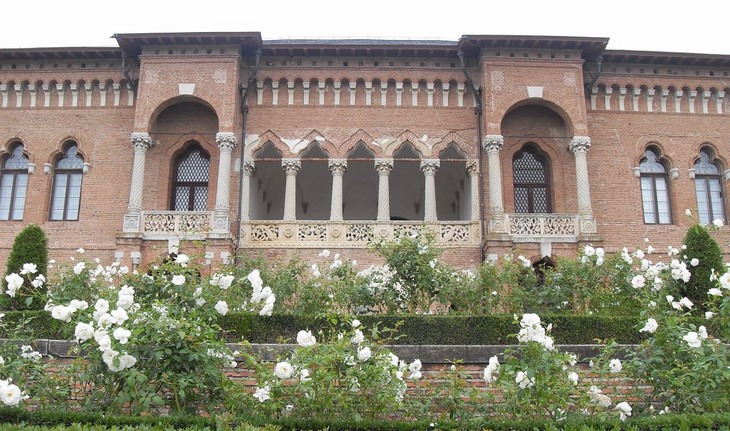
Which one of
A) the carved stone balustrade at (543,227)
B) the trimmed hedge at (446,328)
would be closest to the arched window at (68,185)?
the trimmed hedge at (446,328)

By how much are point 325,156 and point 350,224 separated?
3.15 metres

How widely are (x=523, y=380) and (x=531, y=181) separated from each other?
594 inches

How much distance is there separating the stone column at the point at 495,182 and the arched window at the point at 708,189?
6721 mm

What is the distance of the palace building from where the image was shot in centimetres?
2053

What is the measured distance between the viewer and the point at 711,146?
22125 mm

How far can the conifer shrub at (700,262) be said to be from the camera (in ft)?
47.1

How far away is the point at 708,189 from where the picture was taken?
72.3ft

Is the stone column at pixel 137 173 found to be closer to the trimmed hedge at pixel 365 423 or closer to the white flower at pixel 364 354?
the trimmed hedge at pixel 365 423

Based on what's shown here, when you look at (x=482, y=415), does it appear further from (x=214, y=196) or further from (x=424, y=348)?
(x=214, y=196)

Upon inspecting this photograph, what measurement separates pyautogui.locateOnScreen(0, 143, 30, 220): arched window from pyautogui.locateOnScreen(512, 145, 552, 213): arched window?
15.7 metres

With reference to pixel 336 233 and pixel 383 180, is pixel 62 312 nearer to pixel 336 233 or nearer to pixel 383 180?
pixel 336 233

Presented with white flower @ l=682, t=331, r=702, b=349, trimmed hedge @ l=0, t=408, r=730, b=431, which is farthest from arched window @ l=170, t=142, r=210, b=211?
white flower @ l=682, t=331, r=702, b=349

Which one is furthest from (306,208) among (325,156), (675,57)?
(675,57)

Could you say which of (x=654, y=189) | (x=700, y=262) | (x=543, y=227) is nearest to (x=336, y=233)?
(x=543, y=227)
